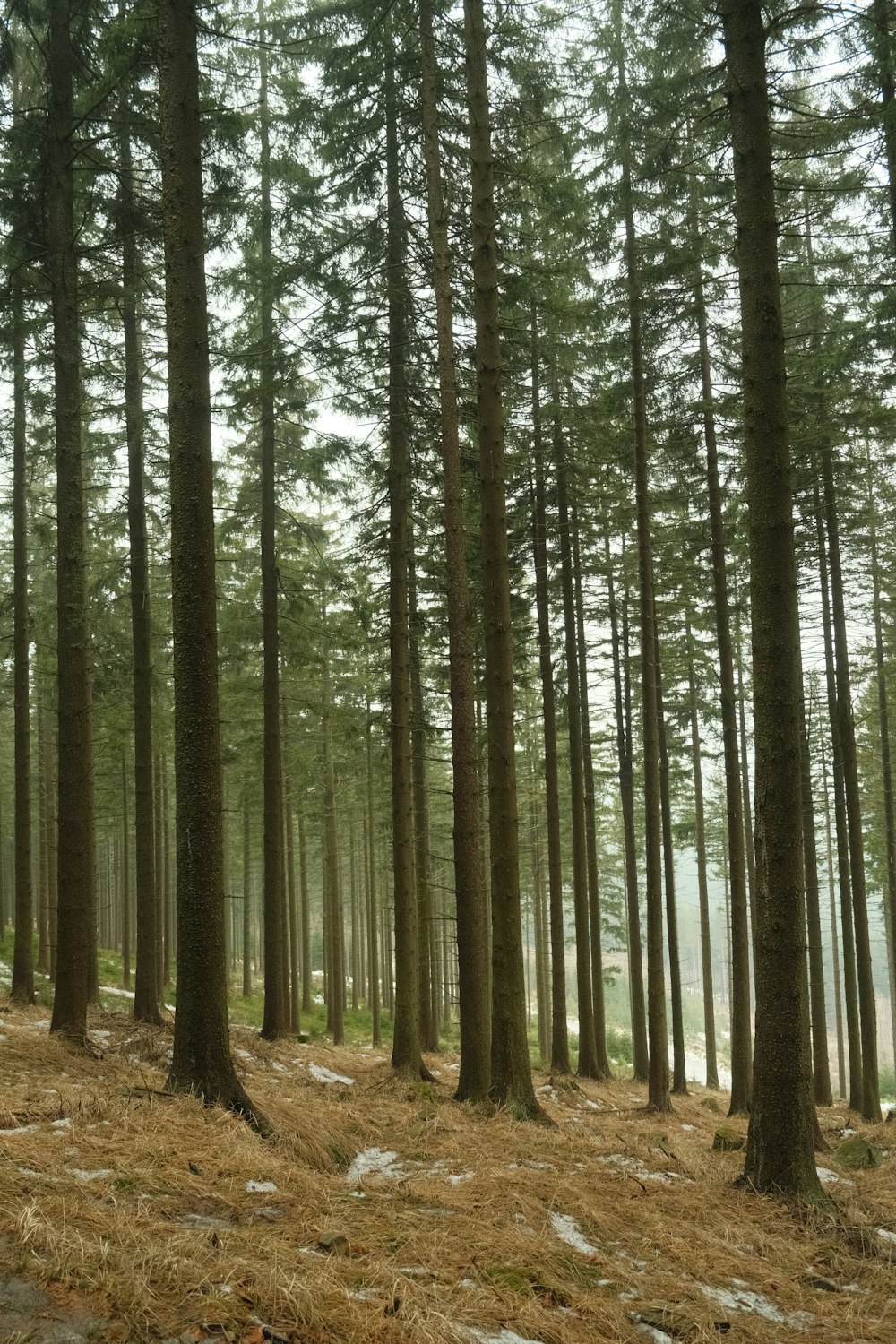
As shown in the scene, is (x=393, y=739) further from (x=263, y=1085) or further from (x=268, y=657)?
(x=263, y=1085)

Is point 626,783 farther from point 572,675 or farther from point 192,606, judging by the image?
point 192,606

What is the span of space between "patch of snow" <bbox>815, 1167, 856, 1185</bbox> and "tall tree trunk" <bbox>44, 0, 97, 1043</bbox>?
788 centimetres

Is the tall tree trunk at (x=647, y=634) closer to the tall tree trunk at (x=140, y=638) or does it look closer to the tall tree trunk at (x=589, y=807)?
the tall tree trunk at (x=589, y=807)

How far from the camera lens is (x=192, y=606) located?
22.4 ft

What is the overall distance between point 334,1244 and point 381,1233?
1.61 feet

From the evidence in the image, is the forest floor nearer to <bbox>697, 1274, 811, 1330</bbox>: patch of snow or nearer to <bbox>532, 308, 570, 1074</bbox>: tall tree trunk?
<bbox>697, 1274, 811, 1330</bbox>: patch of snow

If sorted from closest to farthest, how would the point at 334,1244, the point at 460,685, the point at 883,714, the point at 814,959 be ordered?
1. the point at 334,1244
2. the point at 460,685
3. the point at 814,959
4. the point at 883,714

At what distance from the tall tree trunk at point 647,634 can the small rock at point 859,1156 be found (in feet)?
12.6

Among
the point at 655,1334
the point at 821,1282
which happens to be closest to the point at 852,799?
the point at 821,1282

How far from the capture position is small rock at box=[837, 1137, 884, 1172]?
366 inches

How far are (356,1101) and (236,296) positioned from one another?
12419 millimetres

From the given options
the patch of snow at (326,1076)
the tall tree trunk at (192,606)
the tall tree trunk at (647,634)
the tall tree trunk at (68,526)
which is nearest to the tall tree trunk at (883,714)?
the tall tree trunk at (647,634)

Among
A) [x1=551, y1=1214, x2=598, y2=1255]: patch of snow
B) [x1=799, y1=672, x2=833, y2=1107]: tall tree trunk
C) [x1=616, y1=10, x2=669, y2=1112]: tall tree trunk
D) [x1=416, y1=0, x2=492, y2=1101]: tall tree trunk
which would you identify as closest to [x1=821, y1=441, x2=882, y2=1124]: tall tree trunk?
[x1=799, y1=672, x2=833, y2=1107]: tall tree trunk

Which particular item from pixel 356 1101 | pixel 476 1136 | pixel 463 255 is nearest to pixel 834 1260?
pixel 476 1136
